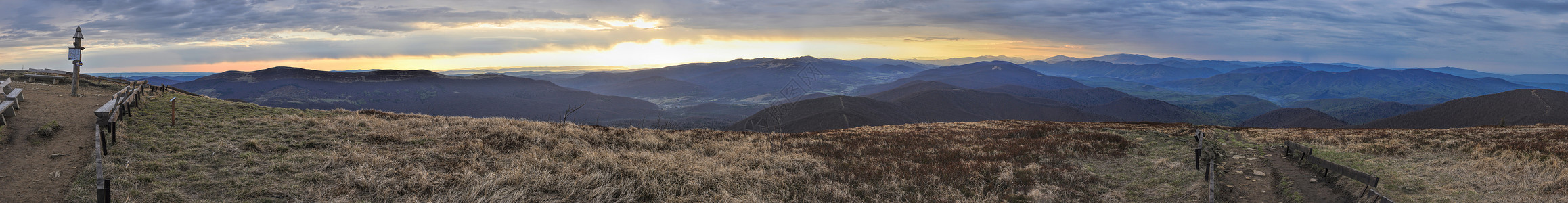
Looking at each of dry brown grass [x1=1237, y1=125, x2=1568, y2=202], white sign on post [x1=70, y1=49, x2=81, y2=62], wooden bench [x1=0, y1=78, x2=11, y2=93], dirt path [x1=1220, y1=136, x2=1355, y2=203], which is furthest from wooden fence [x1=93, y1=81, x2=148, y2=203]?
dry brown grass [x1=1237, y1=125, x2=1568, y2=202]

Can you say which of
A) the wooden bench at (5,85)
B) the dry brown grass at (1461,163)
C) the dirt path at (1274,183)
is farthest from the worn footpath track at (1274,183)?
the wooden bench at (5,85)

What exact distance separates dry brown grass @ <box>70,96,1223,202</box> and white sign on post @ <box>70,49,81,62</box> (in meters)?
7.03

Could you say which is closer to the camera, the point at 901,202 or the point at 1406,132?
the point at 901,202

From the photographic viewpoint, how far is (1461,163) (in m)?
13.7

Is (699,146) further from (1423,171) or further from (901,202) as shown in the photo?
(1423,171)

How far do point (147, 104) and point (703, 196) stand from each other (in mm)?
21210

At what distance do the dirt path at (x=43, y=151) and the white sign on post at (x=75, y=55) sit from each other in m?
7.14

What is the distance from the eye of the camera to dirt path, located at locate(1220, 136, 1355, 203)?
38.1 feet

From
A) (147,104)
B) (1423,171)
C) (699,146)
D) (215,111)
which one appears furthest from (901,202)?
(147,104)

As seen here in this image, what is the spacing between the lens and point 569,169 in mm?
11891

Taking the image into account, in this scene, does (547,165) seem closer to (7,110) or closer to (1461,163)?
(7,110)

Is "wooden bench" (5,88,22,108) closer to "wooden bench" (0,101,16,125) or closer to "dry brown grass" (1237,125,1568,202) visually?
"wooden bench" (0,101,16,125)

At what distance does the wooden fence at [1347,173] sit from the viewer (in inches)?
408

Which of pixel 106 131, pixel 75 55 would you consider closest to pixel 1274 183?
pixel 106 131
